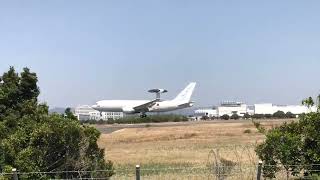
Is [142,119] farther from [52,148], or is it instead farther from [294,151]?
[294,151]

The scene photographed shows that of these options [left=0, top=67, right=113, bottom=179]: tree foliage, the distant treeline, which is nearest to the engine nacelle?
the distant treeline

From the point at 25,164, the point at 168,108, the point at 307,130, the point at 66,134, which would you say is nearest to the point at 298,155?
the point at 307,130

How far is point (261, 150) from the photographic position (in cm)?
1639

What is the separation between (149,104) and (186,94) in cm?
1889

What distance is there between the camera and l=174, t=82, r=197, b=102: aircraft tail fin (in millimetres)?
126238

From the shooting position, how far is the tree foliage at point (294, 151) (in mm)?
15766

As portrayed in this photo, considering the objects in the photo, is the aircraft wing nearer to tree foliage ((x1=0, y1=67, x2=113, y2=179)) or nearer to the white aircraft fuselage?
the white aircraft fuselage

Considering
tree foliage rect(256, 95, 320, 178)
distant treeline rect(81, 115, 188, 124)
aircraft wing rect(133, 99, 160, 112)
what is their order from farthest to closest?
aircraft wing rect(133, 99, 160, 112), distant treeline rect(81, 115, 188, 124), tree foliage rect(256, 95, 320, 178)

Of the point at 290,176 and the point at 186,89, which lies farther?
the point at 186,89

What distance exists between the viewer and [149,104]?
11056cm

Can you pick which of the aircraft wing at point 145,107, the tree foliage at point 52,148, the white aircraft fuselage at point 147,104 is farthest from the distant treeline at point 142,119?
the tree foliage at point 52,148

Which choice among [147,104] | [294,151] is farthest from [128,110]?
[294,151]

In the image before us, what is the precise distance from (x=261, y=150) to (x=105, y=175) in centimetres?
491

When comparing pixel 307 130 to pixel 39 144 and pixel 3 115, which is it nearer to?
pixel 39 144
